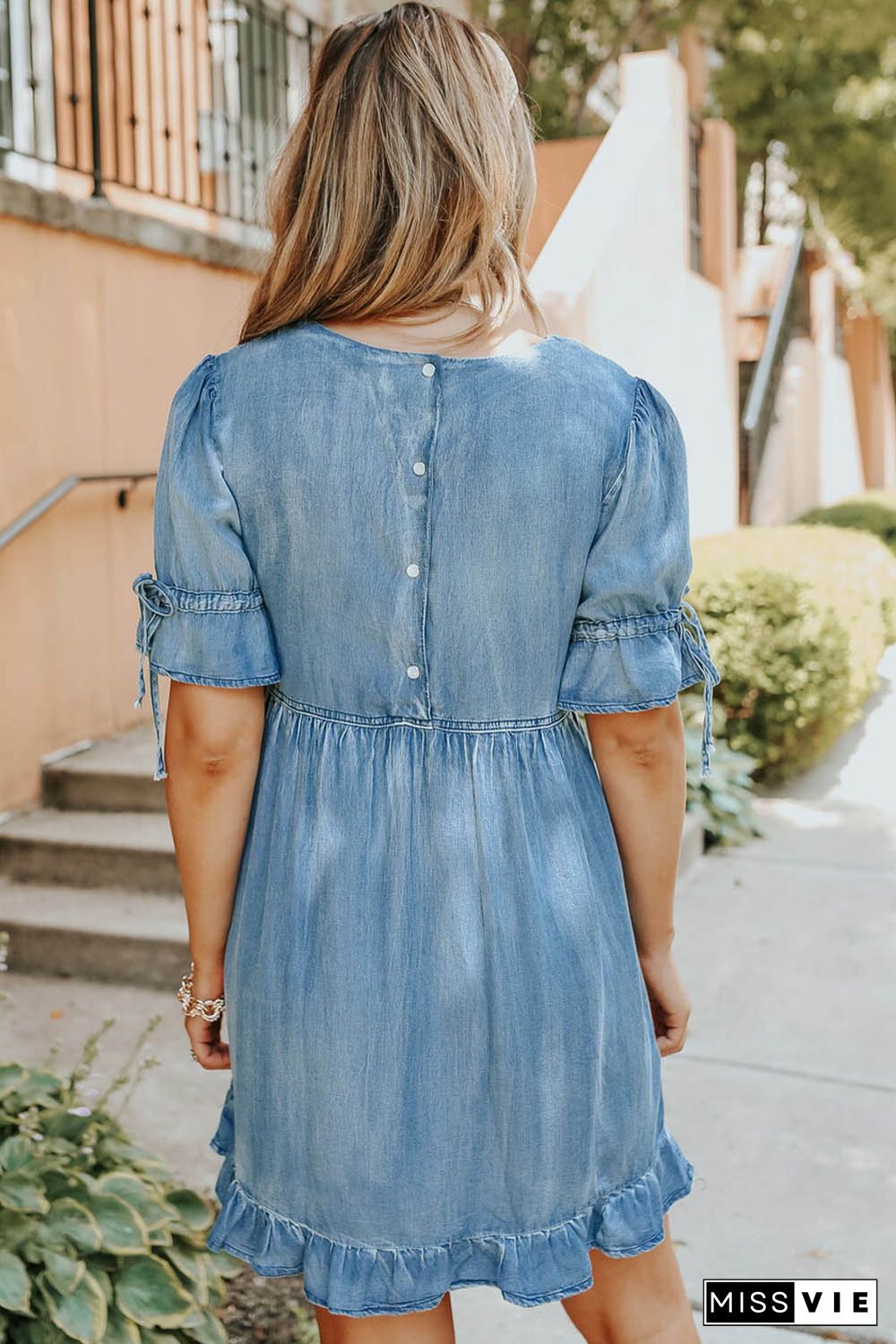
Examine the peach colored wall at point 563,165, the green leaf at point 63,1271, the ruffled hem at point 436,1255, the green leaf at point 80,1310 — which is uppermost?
the peach colored wall at point 563,165

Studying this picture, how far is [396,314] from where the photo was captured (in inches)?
65.0

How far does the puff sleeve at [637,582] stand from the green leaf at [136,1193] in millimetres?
1296

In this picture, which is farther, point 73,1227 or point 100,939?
point 100,939

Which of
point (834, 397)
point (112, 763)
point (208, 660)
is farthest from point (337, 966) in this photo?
point (834, 397)

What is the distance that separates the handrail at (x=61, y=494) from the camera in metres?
4.92

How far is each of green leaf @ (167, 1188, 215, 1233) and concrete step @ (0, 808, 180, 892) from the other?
214cm

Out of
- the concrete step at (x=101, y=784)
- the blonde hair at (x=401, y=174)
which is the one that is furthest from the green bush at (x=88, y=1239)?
the concrete step at (x=101, y=784)

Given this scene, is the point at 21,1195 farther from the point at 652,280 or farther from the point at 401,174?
the point at 652,280

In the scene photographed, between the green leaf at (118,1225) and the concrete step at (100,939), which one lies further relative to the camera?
the concrete step at (100,939)

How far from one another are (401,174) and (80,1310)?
5.70 ft

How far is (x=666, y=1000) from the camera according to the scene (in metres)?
1.87

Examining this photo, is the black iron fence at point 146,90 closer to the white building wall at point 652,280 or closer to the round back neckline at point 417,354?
the white building wall at point 652,280

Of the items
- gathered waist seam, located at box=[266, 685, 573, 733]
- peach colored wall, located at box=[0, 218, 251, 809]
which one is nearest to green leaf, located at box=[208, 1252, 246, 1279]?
gathered waist seam, located at box=[266, 685, 573, 733]

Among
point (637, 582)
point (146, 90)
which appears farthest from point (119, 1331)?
point (146, 90)
